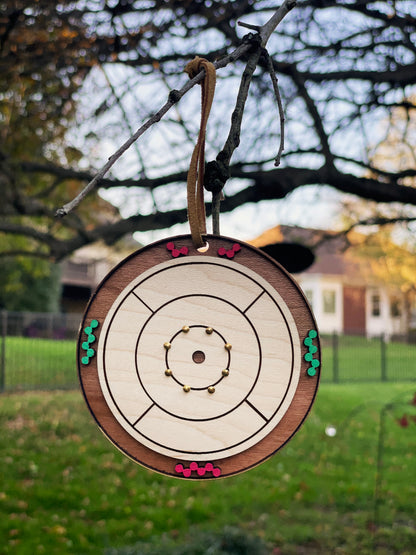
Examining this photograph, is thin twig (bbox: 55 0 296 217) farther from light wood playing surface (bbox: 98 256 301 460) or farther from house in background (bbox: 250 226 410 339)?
house in background (bbox: 250 226 410 339)

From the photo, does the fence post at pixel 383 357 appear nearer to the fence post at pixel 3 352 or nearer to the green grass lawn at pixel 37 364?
the green grass lawn at pixel 37 364

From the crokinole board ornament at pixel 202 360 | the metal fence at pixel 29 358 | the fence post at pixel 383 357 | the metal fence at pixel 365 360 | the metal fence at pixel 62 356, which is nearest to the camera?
the crokinole board ornament at pixel 202 360

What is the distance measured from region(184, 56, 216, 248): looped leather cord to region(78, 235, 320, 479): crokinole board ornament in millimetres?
36

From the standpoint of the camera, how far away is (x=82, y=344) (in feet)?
3.49

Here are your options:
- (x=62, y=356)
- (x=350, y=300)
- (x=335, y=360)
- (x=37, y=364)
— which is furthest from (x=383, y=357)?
(x=350, y=300)

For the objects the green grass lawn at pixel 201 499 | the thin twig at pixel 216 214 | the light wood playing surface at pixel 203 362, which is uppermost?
the thin twig at pixel 216 214

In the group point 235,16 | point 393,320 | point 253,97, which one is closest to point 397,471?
point 253,97

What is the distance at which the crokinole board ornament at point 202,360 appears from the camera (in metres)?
1.05

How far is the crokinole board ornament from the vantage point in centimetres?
105

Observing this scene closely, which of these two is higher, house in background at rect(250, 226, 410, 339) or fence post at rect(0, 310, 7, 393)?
house in background at rect(250, 226, 410, 339)

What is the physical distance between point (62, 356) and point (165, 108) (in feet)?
40.5

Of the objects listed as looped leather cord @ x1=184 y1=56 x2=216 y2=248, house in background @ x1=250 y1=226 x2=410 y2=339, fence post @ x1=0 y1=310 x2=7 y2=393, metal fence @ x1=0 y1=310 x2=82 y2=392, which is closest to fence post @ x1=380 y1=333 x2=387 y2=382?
metal fence @ x1=0 y1=310 x2=82 y2=392

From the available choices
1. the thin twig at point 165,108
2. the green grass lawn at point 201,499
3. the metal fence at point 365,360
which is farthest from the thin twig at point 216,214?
the metal fence at point 365,360

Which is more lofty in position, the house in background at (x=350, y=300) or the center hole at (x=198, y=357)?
the house in background at (x=350, y=300)
